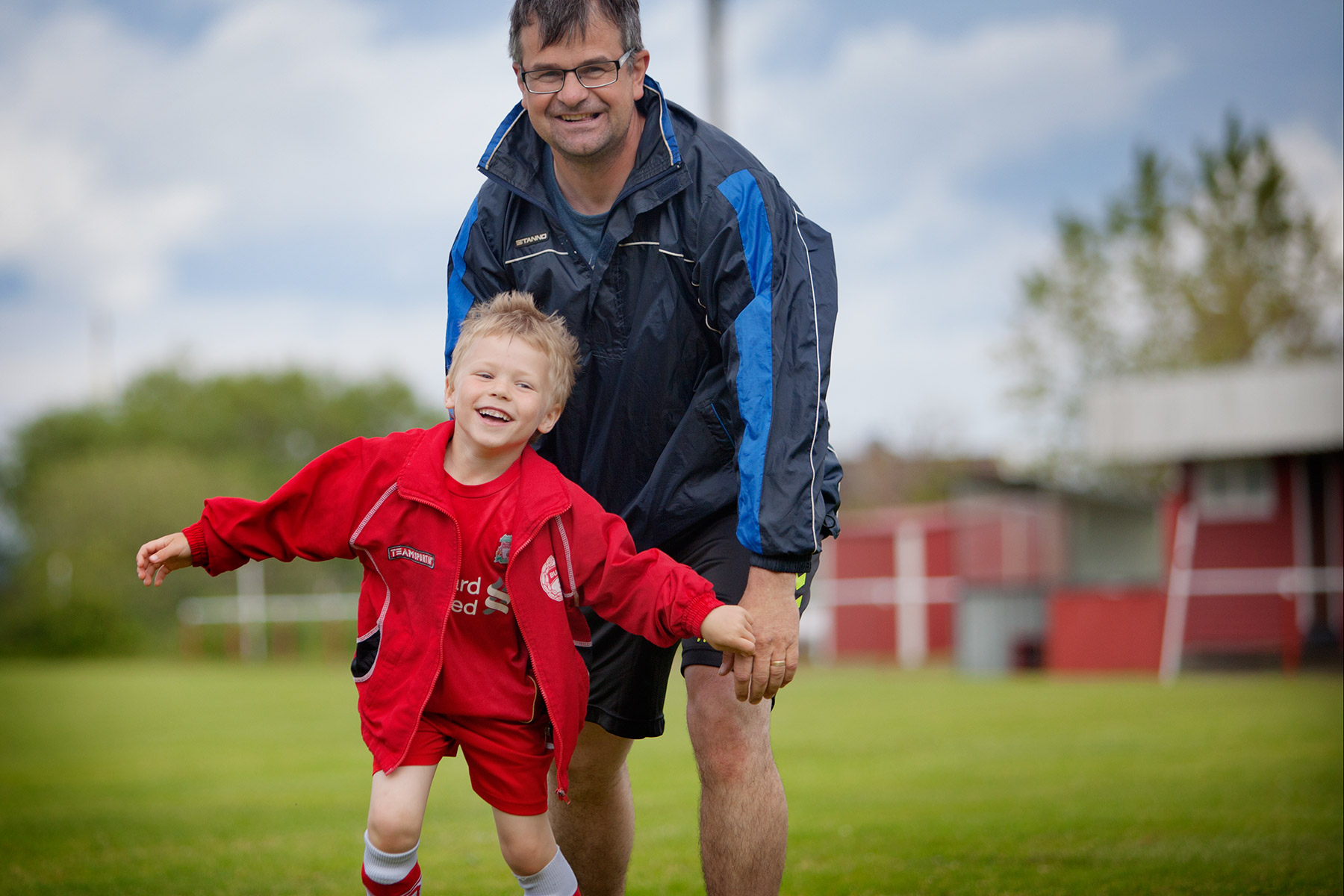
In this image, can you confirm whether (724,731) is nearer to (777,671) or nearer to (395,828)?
(777,671)

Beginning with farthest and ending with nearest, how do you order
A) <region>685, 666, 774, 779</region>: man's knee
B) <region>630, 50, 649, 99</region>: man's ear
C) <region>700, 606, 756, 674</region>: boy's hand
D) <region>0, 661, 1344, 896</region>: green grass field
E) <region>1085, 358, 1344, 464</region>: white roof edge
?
<region>1085, 358, 1344, 464</region>: white roof edge < <region>0, 661, 1344, 896</region>: green grass field < <region>630, 50, 649, 99</region>: man's ear < <region>685, 666, 774, 779</region>: man's knee < <region>700, 606, 756, 674</region>: boy's hand

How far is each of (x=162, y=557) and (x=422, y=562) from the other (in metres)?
0.63

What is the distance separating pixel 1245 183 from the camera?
114ft

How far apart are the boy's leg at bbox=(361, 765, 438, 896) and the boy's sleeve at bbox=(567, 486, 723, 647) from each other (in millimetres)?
585

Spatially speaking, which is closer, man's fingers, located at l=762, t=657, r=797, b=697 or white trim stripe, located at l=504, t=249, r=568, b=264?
man's fingers, located at l=762, t=657, r=797, b=697

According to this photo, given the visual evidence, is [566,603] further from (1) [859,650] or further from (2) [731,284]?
(1) [859,650]

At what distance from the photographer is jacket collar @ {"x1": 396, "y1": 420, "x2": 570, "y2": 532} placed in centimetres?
295

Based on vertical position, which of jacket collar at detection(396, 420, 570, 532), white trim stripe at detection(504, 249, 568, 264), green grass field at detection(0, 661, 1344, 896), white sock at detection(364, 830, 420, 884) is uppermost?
white trim stripe at detection(504, 249, 568, 264)

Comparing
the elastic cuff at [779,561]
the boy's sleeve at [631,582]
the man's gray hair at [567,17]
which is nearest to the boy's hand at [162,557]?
the boy's sleeve at [631,582]

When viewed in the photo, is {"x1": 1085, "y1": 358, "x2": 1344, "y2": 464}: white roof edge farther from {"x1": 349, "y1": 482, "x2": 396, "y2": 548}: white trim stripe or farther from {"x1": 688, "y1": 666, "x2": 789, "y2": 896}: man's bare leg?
{"x1": 349, "y1": 482, "x2": 396, "y2": 548}: white trim stripe


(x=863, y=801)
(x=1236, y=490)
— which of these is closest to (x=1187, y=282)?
(x=1236, y=490)

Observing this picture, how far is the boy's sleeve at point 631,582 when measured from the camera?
2900mm

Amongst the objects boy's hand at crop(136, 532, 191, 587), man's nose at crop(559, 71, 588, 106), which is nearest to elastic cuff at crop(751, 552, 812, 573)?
man's nose at crop(559, 71, 588, 106)

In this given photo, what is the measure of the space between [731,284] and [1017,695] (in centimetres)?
1138
